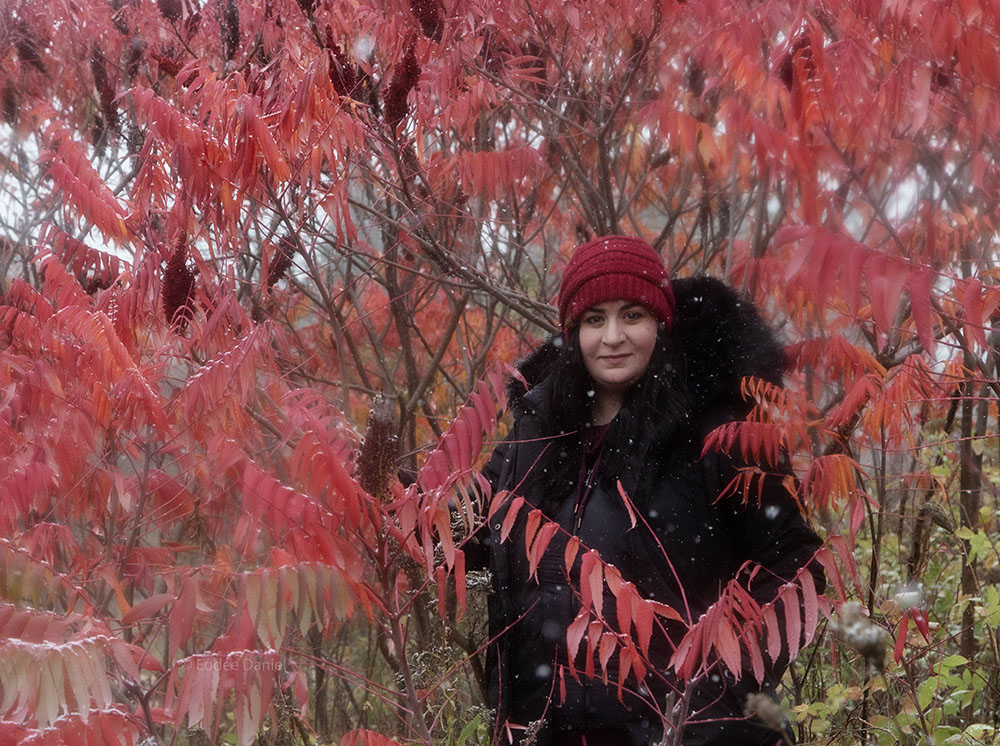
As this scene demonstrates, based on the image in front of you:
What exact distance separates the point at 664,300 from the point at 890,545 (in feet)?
10.5

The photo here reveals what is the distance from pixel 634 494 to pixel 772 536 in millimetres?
434

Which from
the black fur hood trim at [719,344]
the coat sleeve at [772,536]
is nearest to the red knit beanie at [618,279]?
the black fur hood trim at [719,344]

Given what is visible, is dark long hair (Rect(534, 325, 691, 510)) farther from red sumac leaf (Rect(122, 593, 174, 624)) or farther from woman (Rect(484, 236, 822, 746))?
red sumac leaf (Rect(122, 593, 174, 624))

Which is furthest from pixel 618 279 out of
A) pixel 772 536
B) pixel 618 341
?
pixel 772 536

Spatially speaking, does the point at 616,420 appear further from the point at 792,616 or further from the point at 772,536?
the point at 792,616

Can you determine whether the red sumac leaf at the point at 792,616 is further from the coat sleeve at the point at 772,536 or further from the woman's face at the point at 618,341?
the woman's face at the point at 618,341

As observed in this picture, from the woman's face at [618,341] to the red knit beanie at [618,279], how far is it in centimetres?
4

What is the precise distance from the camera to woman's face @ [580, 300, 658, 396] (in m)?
2.96

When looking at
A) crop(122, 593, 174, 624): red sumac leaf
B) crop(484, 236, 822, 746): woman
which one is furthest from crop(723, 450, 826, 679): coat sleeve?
crop(122, 593, 174, 624): red sumac leaf

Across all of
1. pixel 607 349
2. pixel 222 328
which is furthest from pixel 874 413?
pixel 222 328

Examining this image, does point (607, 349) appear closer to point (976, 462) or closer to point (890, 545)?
→ point (976, 462)

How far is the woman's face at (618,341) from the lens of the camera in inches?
117

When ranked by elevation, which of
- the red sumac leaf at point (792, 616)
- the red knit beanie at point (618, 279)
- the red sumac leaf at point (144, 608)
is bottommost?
the red sumac leaf at point (792, 616)

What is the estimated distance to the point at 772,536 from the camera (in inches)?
105
